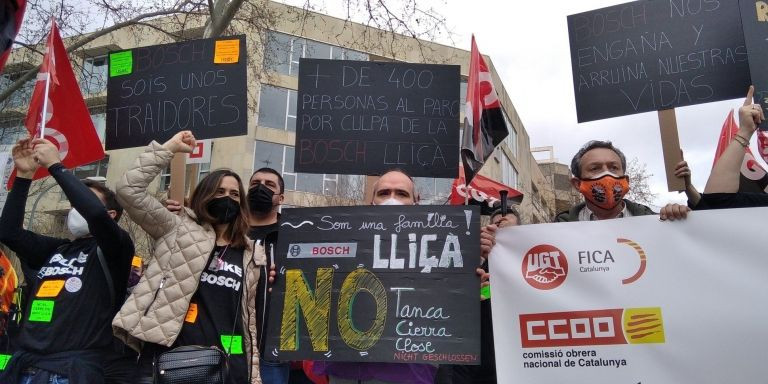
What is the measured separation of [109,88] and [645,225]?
3.77 meters

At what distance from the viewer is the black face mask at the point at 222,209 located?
11.5 feet

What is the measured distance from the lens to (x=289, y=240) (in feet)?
11.9

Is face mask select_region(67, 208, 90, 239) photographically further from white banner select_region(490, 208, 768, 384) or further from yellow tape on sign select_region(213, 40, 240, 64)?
white banner select_region(490, 208, 768, 384)

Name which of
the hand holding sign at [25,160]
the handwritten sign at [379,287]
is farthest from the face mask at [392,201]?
the hand holding sign at [25,160]

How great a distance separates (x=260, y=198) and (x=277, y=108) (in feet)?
71.9

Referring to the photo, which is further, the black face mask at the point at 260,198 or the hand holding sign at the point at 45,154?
the black face mask at the point at 260,198

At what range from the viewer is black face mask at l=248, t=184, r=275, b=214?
4.25 m

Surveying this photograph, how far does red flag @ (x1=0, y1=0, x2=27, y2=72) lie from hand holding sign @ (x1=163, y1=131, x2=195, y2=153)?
211 centimetres

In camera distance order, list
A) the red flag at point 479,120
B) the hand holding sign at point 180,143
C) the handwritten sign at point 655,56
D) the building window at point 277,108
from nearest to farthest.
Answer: the hand holding sign at point 180,143 → the red flag at point 479,120 → the handwritten sign at point 655,56 → the building window at point 277,108

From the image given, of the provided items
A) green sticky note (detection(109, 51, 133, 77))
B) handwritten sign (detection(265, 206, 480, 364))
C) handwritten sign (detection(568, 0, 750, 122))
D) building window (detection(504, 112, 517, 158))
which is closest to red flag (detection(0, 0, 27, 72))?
handwritten sign (detection(265, 206, 480, 364))

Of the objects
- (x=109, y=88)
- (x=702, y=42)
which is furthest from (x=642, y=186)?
(x=109, y=88)

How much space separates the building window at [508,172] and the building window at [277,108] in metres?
12.1

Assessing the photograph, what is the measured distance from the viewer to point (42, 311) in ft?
10.9

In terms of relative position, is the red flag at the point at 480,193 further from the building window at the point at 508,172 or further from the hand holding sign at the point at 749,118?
the building window at the point at 508,172
